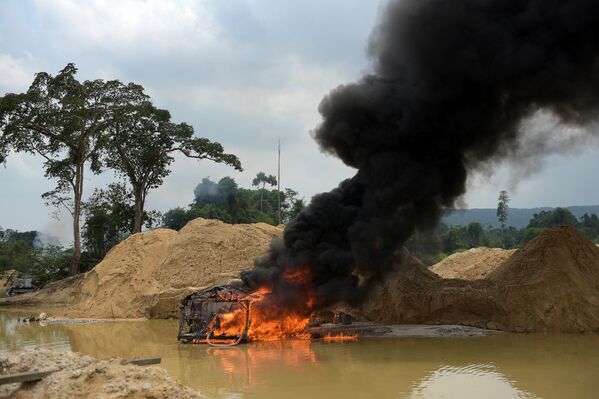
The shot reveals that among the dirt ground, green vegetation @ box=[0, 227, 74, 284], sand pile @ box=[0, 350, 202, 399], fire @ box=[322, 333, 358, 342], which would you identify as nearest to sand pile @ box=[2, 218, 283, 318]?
the dirt ground

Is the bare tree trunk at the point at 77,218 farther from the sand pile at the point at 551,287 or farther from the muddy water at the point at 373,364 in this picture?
the sand pile at the point at 551,287

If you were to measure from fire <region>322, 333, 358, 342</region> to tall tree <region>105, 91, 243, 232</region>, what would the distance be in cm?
2979

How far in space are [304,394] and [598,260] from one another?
20.2m

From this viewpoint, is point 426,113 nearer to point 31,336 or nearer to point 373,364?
point 373,364

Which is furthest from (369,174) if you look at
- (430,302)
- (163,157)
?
(163,157)

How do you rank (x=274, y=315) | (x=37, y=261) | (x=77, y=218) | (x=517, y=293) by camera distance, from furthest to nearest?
(x=37, y=261)
(x=77, y=218)
(x=517, y=293)
(x=274, y=315)

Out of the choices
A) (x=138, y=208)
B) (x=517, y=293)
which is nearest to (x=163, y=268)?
(x=138, y=208)

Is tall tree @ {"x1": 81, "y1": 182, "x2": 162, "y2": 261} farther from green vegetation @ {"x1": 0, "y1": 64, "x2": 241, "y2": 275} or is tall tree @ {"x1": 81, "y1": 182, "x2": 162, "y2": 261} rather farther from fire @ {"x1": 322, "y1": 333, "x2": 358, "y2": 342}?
fire @ {"x1": 322, "y1": 333, "x2": 358, "y2": 342}

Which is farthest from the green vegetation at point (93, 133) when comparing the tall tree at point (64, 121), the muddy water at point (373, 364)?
the muddy water at point (373, 364)

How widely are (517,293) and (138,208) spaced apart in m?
33.9

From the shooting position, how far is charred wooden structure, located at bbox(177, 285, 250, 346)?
2188 centimetres

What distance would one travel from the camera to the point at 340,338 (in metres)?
23.5

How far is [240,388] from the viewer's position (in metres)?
14.0

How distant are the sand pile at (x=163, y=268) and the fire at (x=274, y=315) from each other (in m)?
9.94
